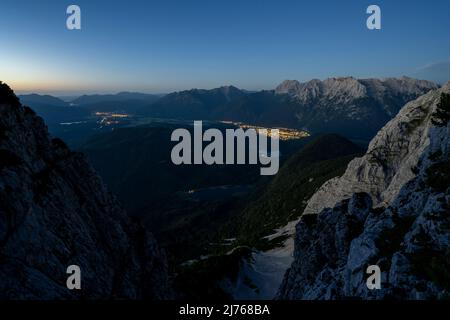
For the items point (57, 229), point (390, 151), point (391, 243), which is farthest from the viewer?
point (390, 151)

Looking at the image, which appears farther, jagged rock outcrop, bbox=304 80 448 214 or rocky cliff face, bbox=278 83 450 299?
jagged rock outcrop, bbox=304 80 448 214

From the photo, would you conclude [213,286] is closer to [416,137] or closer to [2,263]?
[2,263]

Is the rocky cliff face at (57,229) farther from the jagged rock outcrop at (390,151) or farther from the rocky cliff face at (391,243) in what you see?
the jagged rock outcrop at (390,151)

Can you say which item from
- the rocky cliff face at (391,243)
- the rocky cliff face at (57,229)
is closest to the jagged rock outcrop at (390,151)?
the rocky cliff face at (391,243)

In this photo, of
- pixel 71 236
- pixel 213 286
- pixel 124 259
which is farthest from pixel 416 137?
pixel 71 236

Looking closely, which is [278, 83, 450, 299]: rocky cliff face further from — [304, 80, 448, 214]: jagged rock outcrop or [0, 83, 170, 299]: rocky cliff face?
[304, 80, 448, 214]: jagged rock outcrop

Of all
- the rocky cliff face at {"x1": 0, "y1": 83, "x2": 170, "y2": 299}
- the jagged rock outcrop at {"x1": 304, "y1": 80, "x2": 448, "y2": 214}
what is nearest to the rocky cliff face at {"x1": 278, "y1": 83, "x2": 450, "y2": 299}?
the rocky cliff face at {"x1": 0, "y1": 83, "x2": 170, "y2": 299}

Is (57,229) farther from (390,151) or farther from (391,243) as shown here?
(390,151)

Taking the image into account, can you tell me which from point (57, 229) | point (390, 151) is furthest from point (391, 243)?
point (390, 151)
